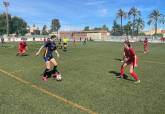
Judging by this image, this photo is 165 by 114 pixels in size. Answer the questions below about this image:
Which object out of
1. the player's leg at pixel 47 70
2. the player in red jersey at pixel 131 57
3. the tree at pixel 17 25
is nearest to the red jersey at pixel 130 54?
the player in red jersey at pixel 131 57

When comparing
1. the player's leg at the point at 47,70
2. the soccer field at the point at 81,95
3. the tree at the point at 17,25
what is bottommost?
the soccer field at the point at 81,95

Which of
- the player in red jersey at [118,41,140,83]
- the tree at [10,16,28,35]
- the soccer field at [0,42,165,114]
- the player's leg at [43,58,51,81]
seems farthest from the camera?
the tree at [10,16,28,35]

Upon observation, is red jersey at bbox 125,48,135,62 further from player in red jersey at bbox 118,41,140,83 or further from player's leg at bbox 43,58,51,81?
player's leg at bbox 43,58,51,81

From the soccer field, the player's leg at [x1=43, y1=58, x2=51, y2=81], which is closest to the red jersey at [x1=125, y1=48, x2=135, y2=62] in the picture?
the soccer field

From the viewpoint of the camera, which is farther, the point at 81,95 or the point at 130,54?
the point at 130,54

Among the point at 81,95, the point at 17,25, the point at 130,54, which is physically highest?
the point at 17,25

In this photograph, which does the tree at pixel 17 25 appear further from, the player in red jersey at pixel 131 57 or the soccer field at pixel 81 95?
the player in red jersey at pixel 131 57

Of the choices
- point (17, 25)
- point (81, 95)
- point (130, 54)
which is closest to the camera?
point (81, 95)

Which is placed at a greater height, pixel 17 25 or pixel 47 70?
pixel 17 25

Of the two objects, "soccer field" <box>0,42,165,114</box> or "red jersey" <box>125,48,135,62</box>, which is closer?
"soccer field" <box>0,42,165,114</box>

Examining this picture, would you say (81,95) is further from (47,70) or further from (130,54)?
(130,54)

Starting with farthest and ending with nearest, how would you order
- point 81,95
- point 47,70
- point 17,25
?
point 17,25
point 47,70
point 81,95

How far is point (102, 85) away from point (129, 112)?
3.11 metres

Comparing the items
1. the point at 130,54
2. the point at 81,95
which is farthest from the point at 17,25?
the point at 81,95
